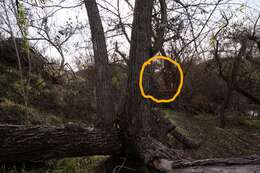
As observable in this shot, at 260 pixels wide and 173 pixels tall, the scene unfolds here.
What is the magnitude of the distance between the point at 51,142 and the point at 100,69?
3.76 feet

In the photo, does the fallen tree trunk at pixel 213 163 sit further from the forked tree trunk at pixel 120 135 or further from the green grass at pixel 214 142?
the green grass at pixel 214 142

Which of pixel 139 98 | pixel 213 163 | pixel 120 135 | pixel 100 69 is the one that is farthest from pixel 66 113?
pixel 213 163

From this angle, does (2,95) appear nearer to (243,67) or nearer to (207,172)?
(207,172)

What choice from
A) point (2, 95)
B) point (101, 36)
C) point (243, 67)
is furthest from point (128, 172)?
point (243, 67)

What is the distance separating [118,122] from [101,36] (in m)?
1.25

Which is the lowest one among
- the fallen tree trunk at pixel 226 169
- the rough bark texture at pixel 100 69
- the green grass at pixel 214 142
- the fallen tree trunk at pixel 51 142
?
the green grass at pixel 214 142

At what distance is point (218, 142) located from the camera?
569cm

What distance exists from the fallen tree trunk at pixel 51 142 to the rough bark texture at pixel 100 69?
328 mm

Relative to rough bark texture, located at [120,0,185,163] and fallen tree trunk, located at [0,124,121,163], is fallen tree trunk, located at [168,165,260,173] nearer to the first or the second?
rough bark texture, located at [120,0,185,163]

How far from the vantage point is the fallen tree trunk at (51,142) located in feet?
6.86

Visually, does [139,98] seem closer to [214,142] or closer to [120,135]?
[120,135]

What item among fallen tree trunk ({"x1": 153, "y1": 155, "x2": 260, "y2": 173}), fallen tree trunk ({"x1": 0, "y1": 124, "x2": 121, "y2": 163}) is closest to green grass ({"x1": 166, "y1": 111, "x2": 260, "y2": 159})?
fallen tree trunk ({"x1": 153, "y1": 155, "x2": 260, "y2": 173})

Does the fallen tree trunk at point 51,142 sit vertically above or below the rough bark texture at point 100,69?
below

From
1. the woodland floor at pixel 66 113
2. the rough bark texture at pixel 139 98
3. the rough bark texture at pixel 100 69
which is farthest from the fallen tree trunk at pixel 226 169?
the woodland floor at pixel 66 113
